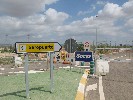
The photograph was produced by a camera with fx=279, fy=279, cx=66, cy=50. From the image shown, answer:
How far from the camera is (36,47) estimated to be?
10.3 m

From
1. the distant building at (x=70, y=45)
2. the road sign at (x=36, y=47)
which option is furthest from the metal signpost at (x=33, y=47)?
the distant building at (x=70, y=45)

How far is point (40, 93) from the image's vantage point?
10406mm

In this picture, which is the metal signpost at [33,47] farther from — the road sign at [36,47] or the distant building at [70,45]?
the distant building at [70,45]

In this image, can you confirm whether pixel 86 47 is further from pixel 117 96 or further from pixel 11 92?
pixel 11 92

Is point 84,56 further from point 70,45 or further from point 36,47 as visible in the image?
point 36,47

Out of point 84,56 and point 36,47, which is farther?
point 84,56

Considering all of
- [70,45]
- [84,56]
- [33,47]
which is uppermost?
[70,45]

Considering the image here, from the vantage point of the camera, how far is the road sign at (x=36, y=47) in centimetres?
1002

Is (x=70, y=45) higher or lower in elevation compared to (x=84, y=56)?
higher

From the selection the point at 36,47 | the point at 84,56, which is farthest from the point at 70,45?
the point at 36,47

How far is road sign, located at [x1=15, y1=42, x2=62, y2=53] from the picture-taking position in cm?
1002

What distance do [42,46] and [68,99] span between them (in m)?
2.18

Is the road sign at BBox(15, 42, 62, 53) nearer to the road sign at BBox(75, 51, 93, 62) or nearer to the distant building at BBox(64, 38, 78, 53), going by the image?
the road sign at BBox(75, 51, 93, 62)

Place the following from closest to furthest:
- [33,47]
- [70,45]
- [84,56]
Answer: [33,47]
[84,56]
[70,45]
